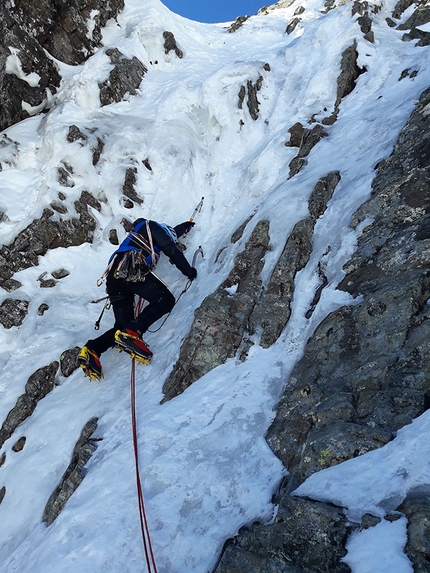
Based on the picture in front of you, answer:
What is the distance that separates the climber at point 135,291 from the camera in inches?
277

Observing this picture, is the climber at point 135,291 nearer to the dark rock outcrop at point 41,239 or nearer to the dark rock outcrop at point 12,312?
the dark rock outcrop at point 12,312

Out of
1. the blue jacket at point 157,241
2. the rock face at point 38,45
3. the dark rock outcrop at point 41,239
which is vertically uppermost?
the rock face at point 38,45

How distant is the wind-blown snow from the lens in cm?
437

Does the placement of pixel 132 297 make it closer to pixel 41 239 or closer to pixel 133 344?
pixel 133 344

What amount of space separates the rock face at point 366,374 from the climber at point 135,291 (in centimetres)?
283

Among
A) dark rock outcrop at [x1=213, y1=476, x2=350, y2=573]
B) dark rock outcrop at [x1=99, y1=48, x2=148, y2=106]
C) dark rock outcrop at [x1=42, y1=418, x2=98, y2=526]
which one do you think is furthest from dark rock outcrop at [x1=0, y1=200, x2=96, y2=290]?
dark rock outcrop at [x1=213, y1=476, x2=350, y2=573]

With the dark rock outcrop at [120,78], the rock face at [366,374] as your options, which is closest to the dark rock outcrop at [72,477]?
the rock face at [366,374]

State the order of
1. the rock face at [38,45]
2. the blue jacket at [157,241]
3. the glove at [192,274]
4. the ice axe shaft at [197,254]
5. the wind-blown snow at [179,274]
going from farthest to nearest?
the rock face at [38,45] → the ice axe shaft at [197,254] → the glove at [192,274] → the blue jacket at [157,241] → the wind-blown snow at [179,274]

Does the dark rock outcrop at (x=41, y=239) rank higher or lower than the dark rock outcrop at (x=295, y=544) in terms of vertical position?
higher

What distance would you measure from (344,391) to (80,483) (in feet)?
11.1

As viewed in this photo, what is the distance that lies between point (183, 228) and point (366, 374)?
19.9ft

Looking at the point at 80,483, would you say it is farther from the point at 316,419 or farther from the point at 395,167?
the point at 395,167

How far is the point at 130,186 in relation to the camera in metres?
11.5

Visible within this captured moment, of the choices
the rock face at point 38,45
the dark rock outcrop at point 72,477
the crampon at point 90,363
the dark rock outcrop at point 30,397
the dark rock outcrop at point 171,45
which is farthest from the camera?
the dark rock outcrop at point 171,45
